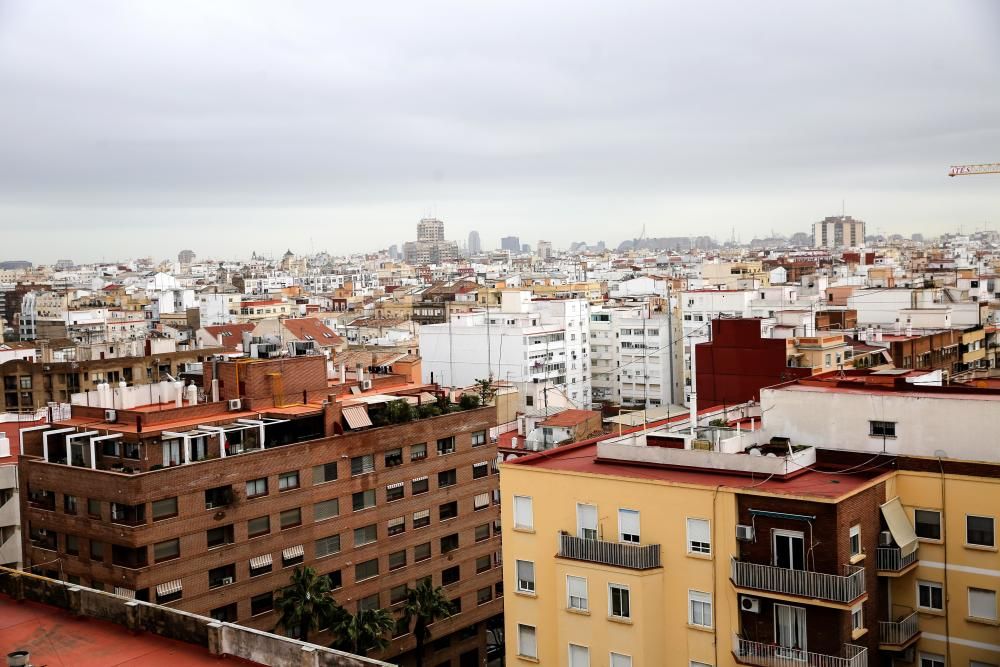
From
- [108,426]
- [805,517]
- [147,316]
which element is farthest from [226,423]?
[147,316]

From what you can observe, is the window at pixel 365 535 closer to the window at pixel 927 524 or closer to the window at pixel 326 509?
the window at pixel 326 509

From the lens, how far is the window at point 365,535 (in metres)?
32.0

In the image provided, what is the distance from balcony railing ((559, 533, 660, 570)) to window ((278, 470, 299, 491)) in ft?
40.9

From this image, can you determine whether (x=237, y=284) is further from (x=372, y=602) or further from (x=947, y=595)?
(x=947, y=595)

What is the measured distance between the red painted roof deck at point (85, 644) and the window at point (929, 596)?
11.4 metres

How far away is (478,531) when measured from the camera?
35.7 metres

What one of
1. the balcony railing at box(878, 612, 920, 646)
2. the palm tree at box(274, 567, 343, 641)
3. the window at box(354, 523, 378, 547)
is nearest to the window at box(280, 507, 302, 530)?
the palm tree at box(274, 567, 343, 641)

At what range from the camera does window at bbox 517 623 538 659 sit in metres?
20.6

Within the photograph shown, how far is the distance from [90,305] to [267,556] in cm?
11413

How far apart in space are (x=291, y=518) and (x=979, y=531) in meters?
18.5

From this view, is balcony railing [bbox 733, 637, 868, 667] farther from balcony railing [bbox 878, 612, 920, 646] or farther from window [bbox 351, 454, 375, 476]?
window [bbox 351, 454, 375, 476]

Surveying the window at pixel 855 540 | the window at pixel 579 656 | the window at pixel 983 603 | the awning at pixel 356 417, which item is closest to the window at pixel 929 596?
the window at pixel 983 603

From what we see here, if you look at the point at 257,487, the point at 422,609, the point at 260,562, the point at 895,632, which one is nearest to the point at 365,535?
the point at 422,609

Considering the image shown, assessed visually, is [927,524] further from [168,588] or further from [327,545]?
[168,588]
